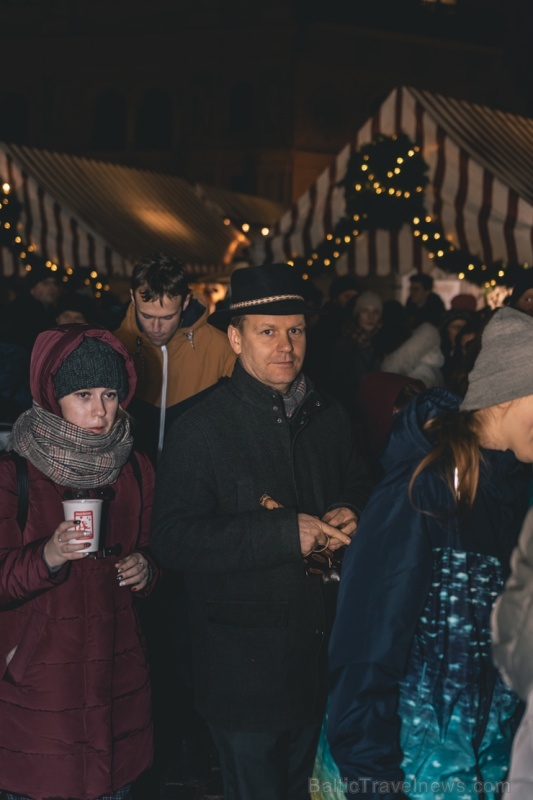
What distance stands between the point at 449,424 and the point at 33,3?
38.2 meters

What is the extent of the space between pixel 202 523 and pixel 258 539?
19cm

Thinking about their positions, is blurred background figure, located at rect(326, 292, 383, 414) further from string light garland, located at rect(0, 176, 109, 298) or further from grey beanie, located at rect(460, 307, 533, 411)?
grey beanie, located at rect(460, 307, 533, 411)

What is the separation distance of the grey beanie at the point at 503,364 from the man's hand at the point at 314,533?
0.84m

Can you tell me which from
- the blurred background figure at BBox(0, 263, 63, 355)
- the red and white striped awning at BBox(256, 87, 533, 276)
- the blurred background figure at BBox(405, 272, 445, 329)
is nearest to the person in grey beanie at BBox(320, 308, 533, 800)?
the blurred background figure at BBox(0, 263, 63, 355)

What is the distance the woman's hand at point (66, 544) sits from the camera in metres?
3.17

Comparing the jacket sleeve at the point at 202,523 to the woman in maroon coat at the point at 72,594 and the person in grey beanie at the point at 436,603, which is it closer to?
the woman in maroon coat at the point at 72,594

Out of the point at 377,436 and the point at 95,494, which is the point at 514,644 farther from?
the point at 377,436

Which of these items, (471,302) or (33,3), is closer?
(471,302)

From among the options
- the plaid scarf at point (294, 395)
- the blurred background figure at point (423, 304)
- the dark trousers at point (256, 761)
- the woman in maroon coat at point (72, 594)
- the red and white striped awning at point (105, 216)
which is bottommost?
the dark trousers at point (256, 761)

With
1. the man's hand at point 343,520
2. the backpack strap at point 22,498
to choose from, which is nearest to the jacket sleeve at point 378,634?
the man's hand at point 343,520

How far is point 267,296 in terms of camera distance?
361cm

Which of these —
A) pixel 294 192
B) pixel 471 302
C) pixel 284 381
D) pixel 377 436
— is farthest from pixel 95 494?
pixel 294 192

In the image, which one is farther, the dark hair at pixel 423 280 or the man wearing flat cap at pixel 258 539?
the dark hair at pixel 423 280

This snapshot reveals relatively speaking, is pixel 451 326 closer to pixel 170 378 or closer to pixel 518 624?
pixel 170 378
